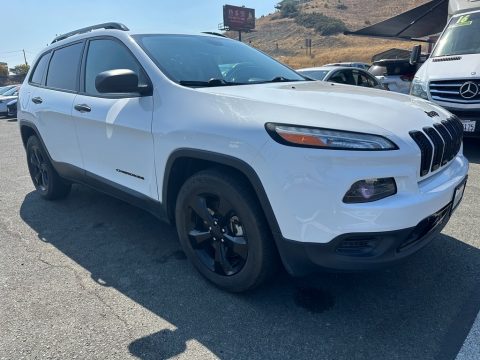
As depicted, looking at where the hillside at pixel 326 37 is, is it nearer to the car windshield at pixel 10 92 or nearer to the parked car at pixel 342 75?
the car windshield at pixel 10 92

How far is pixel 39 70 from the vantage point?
4.62 m

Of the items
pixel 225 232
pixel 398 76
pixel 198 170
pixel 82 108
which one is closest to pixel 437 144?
pixel 225 232

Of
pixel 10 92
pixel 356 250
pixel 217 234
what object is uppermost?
pixel 356 250

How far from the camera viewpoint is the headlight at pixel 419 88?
6184 millimetres

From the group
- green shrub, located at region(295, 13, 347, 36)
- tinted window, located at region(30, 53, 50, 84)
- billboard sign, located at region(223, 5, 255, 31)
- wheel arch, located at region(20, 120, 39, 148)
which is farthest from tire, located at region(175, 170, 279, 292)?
green shrub, located at region(295, 13, 347, 36)

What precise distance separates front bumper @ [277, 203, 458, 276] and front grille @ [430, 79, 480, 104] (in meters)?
4.24

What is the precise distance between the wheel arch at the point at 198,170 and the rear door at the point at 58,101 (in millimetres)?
1353

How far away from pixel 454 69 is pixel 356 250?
4.99 metres

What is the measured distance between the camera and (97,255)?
3320 mm

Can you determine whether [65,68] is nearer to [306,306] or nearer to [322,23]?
[306,306]

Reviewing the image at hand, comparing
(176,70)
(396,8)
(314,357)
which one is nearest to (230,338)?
(314,357)

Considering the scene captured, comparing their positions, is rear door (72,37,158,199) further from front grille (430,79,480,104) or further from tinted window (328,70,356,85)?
Result: tinted window (328,70,356,85)

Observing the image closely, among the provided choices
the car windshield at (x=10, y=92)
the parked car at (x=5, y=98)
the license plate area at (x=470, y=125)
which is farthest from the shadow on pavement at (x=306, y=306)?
the car windshield at (x=10, y=92)

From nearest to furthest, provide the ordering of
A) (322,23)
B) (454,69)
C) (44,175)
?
(44,175), (454,69), (322,23)
